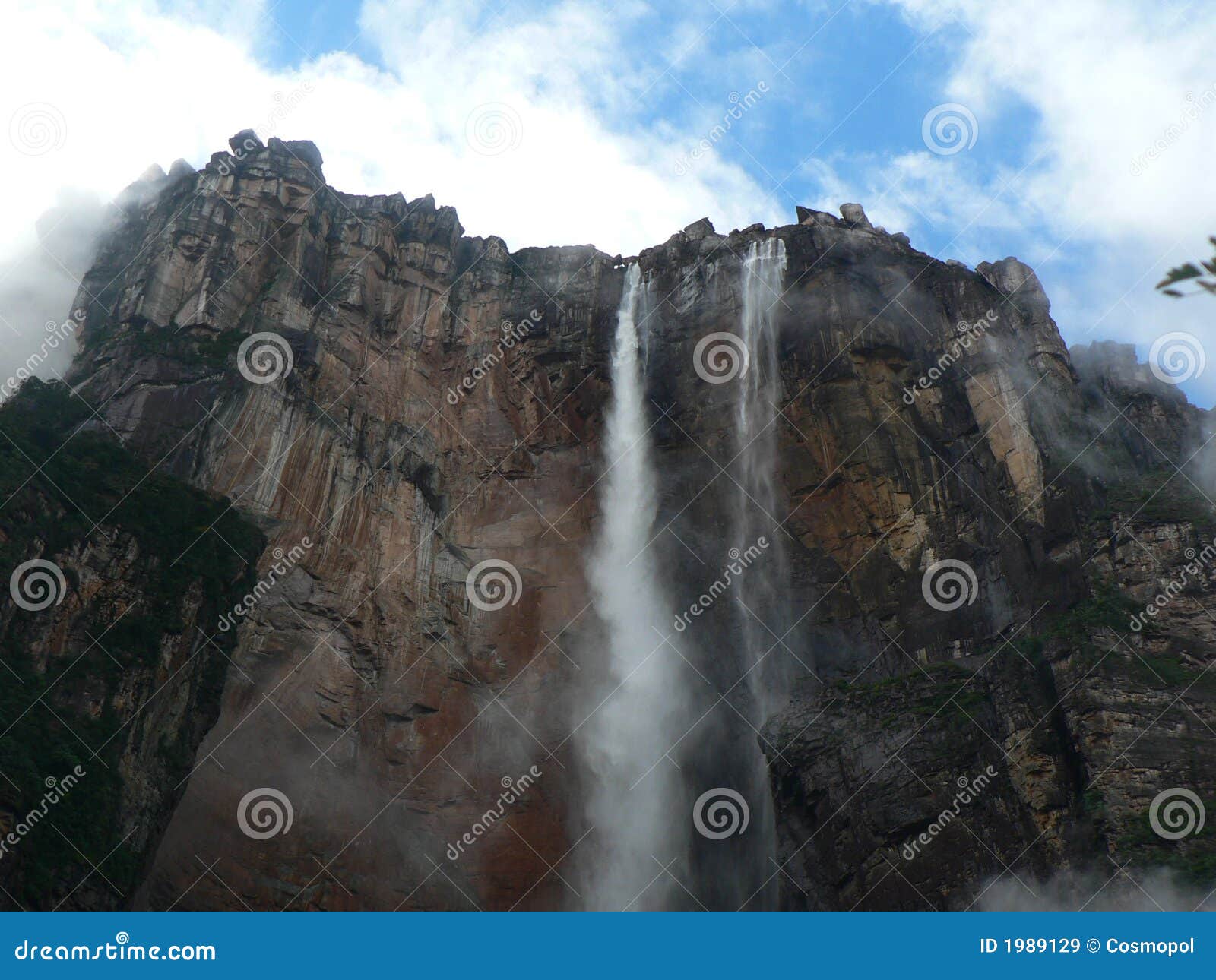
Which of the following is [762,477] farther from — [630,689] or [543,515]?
[630,689]

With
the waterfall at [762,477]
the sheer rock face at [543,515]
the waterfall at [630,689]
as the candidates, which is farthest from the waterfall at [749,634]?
the waterfall at [630,689]

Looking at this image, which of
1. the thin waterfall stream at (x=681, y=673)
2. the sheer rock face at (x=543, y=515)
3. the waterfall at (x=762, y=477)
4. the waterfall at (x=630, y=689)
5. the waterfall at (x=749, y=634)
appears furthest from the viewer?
the waterfall at (x=762, y=477)

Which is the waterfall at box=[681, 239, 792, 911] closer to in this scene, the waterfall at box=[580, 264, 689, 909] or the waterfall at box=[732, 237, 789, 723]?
the waterfall at box=[732, 237, 789, 723]

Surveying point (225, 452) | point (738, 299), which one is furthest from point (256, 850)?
point (738, 299)

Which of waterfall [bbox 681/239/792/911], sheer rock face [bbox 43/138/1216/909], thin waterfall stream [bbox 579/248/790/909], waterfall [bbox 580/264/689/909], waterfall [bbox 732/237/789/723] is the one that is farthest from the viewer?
waterfall [bbox 732/237/789/723]

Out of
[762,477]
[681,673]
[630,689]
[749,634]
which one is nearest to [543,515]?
[630,689]

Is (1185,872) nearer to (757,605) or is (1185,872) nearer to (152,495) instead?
(757,605)

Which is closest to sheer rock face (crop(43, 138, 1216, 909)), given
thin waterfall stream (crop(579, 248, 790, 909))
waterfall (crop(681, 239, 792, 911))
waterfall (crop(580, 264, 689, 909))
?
waterfall (crop(681, 239, 792, 911))

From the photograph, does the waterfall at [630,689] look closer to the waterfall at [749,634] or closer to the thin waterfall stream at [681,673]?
the thin waterfall stream at [681,673]
